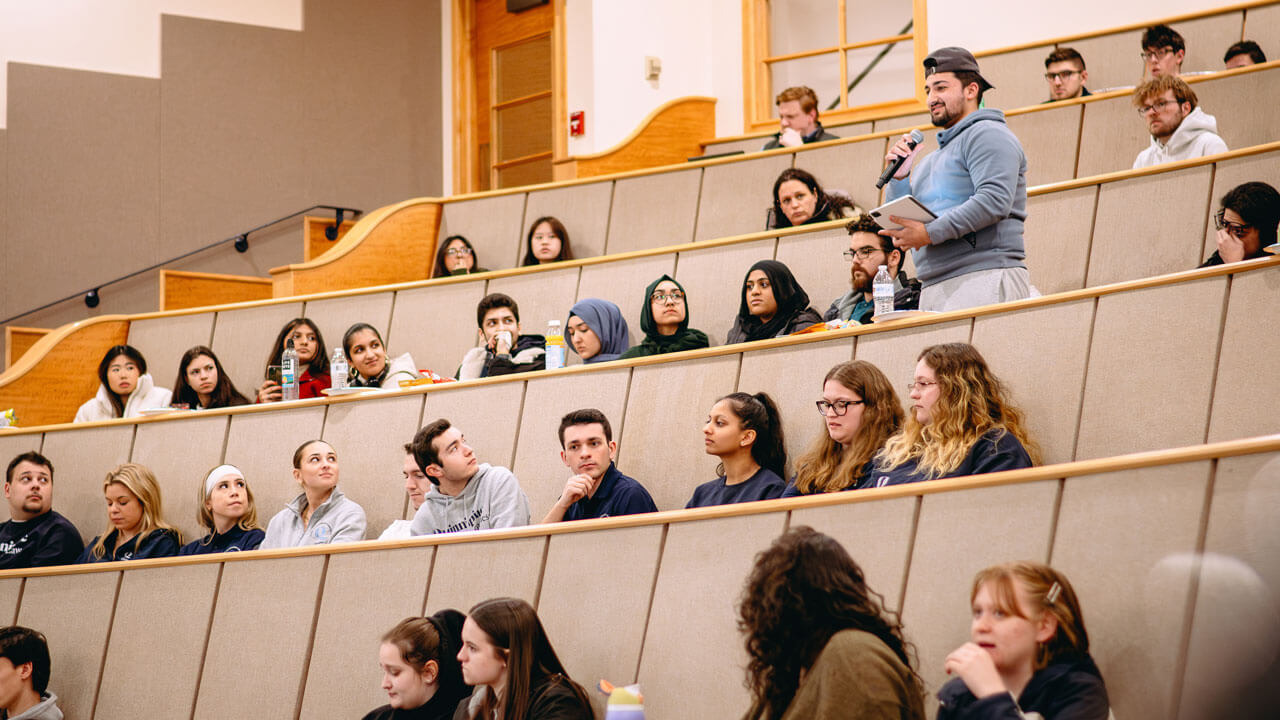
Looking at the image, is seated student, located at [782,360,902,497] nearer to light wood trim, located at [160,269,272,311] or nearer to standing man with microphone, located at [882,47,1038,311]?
standing man with microphone, located at [882,47,1038,311]

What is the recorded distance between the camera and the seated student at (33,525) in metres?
3.67

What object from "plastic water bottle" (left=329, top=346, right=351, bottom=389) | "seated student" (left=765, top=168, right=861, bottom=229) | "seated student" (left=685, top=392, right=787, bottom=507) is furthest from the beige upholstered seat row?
"seated student" (left=765, top=168, right=861, bottom=229)

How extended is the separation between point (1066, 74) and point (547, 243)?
1.90m

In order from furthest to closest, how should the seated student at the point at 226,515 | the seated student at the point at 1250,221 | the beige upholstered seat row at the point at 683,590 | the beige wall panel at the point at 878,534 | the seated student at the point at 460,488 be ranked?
the seated student at the point at 226,515, the seated student at the point at 460,488, the seated student at the point at 1250,221, the beige wall panel at the point at 878,534, the beige upholstered seat row at the point at 683,590

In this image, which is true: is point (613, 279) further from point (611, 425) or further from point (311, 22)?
point (311, 22)

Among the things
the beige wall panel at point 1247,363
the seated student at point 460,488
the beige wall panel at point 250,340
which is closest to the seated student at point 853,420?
the beige wall panel at point 1247,363


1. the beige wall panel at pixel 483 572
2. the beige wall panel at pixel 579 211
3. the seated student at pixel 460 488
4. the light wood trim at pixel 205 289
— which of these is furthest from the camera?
the light wood trim at pixel 205 289

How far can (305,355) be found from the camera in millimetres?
4445

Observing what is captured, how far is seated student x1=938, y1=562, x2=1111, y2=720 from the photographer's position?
1.62 meters

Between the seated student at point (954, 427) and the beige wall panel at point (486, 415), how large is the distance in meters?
1.17

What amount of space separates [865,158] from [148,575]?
2.81 m

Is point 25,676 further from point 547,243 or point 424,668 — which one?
point 547,243

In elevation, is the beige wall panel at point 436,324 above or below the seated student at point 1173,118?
below

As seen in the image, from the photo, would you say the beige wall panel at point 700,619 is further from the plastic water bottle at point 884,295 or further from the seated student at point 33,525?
the seated student at point 33,525
